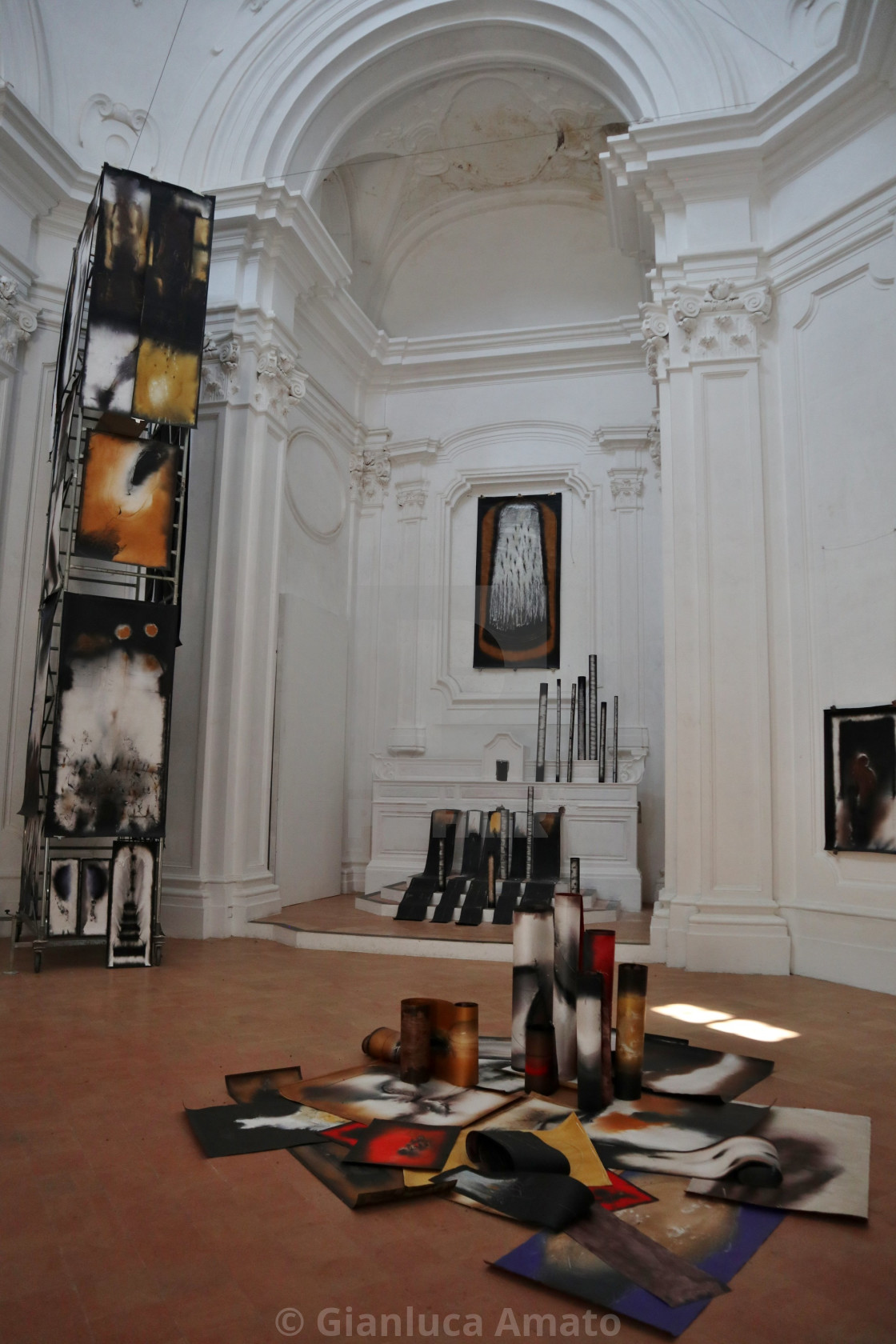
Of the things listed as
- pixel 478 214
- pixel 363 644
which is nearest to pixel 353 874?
pixel 363 644

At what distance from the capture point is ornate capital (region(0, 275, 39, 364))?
24.9ft

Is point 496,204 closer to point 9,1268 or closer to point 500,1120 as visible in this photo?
point 500,1120

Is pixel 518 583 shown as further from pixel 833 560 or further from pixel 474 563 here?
pixel 833 560

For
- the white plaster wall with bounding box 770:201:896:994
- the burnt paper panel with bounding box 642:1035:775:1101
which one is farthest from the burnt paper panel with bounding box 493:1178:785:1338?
the white plaster wall with bounding box 770:201:896:994

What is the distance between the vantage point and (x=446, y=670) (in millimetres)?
10719

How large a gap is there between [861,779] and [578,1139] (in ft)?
13.7

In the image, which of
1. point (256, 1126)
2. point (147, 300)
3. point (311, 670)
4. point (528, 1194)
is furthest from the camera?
point (311, 670)

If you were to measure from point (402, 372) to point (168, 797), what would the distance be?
6.22 meters

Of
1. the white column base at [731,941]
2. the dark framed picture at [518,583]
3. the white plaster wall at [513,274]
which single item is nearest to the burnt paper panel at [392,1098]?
the white column base at [731,941]

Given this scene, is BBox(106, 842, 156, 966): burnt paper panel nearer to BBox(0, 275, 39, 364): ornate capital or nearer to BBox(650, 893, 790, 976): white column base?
BBox(650, 893, 790, 976): white column base

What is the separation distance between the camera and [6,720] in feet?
24.4

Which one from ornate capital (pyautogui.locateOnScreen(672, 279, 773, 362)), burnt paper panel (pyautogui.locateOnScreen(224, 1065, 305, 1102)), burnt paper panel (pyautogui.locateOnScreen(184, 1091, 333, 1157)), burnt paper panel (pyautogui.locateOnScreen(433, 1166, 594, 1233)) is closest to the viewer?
burnt paper panel (pyautogui.locateOnScreen(433, 1166, 594, 1233))

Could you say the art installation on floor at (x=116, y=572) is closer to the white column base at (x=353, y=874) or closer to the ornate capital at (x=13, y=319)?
the ornate capital at (x=13, y=319)

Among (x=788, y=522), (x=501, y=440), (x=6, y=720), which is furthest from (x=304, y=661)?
(x=788, y=522)
